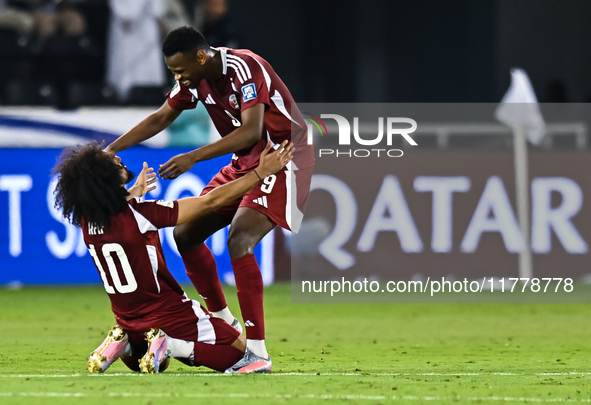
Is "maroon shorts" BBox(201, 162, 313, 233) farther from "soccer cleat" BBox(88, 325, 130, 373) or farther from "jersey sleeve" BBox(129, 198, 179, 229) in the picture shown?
"soccer cleat" BBox(88, 325, 130, 373)

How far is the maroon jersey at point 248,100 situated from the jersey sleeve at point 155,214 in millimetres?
684

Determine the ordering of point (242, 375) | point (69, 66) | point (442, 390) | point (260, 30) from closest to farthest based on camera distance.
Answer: point (442, 390), point (242, 375), point (69, 66), point (260, 30)

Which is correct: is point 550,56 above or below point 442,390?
above

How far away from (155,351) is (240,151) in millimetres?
1212

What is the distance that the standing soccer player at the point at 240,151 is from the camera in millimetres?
4695

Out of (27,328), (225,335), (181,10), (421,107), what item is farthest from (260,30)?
(225,335)

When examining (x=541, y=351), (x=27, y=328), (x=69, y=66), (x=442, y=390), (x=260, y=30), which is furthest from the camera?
(x=260, y=30)

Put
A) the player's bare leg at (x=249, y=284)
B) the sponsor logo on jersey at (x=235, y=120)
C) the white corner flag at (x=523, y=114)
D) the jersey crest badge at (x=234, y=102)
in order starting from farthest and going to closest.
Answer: the white corner flag at (x=523, y=114), the sponsor logo on jersey at (x=235, y=120), the jersey crest badge at (x=234, y=102), the player's bare leg at (x=249, y=284)

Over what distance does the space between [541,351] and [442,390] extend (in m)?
1.95

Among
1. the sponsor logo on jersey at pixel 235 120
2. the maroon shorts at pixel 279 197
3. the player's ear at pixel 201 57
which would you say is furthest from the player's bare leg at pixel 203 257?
the player's ear at pixel 201 57

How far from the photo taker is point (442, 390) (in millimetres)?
4184

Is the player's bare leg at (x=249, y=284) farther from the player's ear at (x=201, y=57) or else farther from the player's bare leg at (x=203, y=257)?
the player's ear at (x=201, y=57)

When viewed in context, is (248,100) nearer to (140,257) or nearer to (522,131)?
(140,257)

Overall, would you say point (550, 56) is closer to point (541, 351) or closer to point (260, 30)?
point (260, 30)
